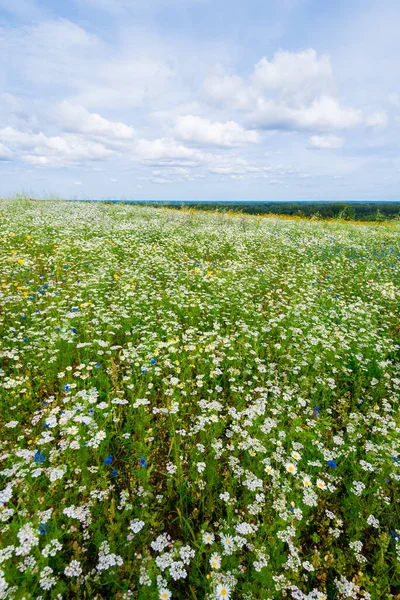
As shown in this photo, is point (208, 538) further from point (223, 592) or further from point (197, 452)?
point (197, 452)

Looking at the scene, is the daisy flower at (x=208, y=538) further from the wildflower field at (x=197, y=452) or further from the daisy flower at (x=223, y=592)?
the daisy flower at (x=223, y=592)

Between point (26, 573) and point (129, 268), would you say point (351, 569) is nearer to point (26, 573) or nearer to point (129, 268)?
point (26, 573)

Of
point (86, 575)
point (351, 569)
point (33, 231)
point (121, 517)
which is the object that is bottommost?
point (351, 569)

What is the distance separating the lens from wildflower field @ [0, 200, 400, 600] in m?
1.89

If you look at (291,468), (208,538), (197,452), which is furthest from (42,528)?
(291,468)

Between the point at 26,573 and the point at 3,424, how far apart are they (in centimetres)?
157

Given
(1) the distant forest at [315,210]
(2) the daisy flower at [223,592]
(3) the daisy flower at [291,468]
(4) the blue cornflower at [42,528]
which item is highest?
(1) the distant forest at [315,210]

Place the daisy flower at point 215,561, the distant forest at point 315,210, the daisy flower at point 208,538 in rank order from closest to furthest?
the daisy flower at point 215,561 → the daisy flower at point 208,538 → the distant forest at point 315,210

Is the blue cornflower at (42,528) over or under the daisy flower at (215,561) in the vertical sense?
over

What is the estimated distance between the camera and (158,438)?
2889 millimetres

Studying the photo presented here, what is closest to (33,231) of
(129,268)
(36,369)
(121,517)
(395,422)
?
(129,268)

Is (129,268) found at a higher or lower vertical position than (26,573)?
higher

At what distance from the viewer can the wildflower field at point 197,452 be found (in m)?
1.89

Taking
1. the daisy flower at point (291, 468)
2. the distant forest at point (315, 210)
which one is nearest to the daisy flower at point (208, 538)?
the daisy flower at point (291, 468)
